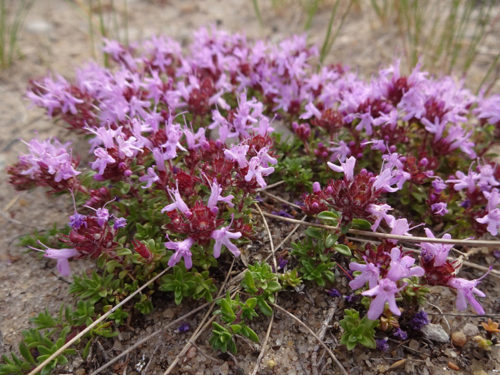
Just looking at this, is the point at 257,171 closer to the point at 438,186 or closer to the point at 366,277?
the point at 366,277

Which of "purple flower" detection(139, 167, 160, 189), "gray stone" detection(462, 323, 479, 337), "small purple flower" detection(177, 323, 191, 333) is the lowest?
"gray stone" detection(462, 323, 479, 337)

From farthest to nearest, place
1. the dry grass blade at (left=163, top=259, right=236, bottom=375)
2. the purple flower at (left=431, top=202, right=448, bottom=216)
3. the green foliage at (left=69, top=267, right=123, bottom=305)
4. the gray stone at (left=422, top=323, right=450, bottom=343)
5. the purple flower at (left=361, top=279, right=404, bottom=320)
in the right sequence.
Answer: the purple flower at (left=431, top=202, right=448, bottom=216), the green foliage at (left=69, top=267, right=123, bottom=305), the gray stone at (left=422, top=323, right=450, bottom=343), the dry grass blade at (left=163, top=259, right=236, bottom=375), the purple flower at (left=361, top=279, right=404, bottom=320)

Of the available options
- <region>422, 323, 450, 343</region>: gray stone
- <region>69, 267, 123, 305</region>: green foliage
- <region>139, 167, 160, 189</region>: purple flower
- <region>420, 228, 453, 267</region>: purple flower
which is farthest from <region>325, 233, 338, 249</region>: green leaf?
<region>69, 267, 123, 305</region>: green foliage

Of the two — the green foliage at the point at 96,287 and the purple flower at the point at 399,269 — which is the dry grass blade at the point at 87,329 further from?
the purple flower at the point at 399,269

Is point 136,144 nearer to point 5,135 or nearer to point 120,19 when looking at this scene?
point 5,135

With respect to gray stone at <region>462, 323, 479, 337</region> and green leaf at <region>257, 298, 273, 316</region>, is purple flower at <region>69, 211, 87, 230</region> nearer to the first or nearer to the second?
green leaf at <region>257, 298, 273, 316</region>

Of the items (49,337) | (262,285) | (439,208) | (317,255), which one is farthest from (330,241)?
(49,337)

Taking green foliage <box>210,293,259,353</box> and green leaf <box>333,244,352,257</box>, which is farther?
green leaf <box>333,244,352,257</box>
